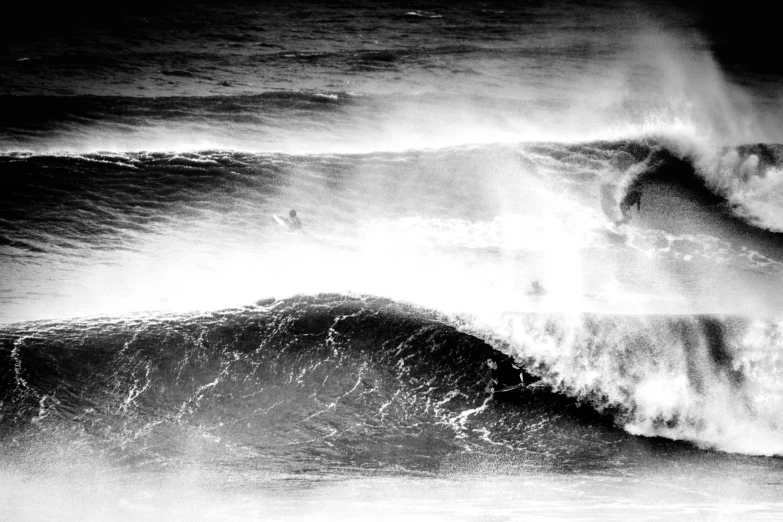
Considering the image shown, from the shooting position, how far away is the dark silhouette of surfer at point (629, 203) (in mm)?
15059

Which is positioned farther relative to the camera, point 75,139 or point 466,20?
point 466,20

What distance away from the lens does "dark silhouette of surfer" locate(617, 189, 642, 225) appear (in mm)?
15059

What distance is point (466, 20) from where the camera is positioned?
80.8ft

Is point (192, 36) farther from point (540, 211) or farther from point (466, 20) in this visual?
point (540, 211)

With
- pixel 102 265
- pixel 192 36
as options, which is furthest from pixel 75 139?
pixel 192 36

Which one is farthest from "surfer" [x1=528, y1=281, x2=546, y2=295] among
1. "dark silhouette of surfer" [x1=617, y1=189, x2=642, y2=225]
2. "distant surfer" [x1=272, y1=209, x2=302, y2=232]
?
"distant surfer" [x1=272, y1=209, x2=302, y2=232]

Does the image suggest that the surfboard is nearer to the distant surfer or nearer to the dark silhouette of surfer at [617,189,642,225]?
the distant surfer

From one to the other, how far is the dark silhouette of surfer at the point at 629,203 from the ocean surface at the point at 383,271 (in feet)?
0.20

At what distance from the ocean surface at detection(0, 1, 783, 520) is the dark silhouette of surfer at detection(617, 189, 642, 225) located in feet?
0.20

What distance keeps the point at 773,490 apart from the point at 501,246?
6.87 m

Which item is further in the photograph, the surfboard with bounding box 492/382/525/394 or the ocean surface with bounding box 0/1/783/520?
the surfboard with bounding box 492/382/525/394

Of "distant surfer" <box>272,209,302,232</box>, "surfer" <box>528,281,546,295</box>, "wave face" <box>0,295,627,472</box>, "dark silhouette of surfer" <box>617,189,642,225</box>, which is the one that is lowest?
"wave face" <box>0,295,627,472</box>

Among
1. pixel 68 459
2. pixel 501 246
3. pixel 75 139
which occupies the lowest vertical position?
pixel 68 459

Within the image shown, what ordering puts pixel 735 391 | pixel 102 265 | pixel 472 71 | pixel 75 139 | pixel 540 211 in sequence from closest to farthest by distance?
pixel 735 391 < pixel 102 265 < pixel 540 211 < pixel 75 139 < pixel 472 71
